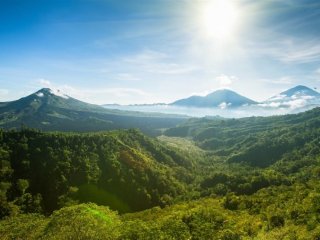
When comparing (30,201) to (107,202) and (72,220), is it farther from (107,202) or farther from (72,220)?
(72,220)

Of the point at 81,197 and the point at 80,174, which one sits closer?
the point at 81,197

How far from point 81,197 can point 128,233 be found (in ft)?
336

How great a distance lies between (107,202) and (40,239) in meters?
96.6

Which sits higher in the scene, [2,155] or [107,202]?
[2,155]

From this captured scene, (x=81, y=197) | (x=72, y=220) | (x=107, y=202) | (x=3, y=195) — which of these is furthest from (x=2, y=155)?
(x=72, y=220)

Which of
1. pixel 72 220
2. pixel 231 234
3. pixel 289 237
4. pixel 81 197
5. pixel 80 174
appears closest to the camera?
pixel 289 237

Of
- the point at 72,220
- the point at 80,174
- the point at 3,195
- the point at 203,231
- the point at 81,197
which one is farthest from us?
the point at 80,174

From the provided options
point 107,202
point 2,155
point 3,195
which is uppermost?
point 2,155

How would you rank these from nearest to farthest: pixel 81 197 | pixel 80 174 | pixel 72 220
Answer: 1. pixel 72 220
2. pixel 81 197
3. pixel 80 174

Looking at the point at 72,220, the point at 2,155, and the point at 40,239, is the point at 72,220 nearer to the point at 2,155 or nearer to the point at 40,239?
the point at 40,239

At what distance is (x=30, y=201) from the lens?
166250 millimetres

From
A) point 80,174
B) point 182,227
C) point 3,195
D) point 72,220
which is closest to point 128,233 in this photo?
point 182,227

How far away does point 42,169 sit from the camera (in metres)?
191

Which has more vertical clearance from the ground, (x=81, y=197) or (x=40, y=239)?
(x=40, y=239)
